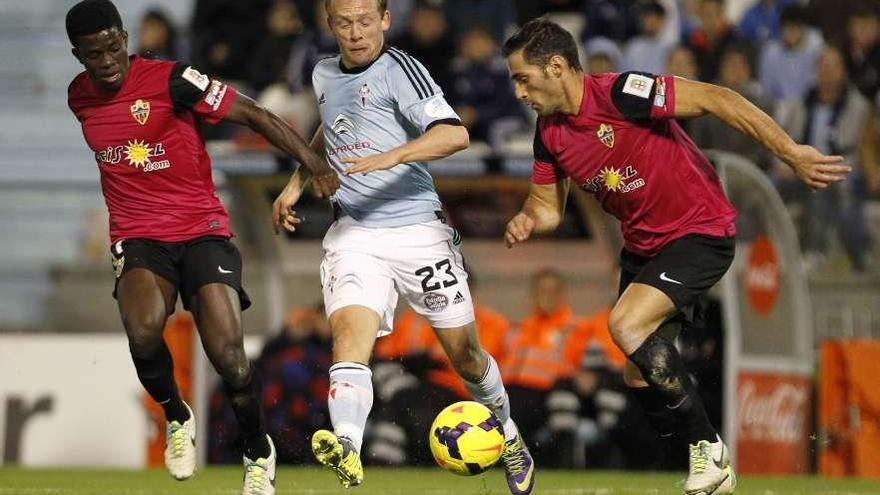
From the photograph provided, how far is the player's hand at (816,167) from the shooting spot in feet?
26.4

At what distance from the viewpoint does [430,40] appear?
16.7 meters

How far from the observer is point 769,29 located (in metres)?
17.0

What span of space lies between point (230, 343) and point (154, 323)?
1.36ft

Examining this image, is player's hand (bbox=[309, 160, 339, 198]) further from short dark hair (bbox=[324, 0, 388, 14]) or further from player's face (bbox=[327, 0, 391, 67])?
short dark hair (bbox=[324, 0, 388, 14])

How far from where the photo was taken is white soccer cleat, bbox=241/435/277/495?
8742 millimetres

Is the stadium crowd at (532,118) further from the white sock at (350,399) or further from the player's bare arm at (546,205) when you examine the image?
the white sock at (350,399)

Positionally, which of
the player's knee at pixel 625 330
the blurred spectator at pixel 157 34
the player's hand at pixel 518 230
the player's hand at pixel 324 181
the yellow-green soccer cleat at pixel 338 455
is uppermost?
the blurred spectator at pixel 157 34

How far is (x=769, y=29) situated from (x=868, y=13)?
109 centimetres

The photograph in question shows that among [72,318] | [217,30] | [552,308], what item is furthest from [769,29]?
[72,318]

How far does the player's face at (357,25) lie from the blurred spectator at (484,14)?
8586mm

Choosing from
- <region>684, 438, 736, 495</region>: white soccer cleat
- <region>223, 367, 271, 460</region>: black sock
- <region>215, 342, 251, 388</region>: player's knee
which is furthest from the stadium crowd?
<region>684, 438, 736, 495</region>: white soccer cleat

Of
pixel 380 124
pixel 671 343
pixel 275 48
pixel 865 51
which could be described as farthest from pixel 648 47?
pixel 380 124

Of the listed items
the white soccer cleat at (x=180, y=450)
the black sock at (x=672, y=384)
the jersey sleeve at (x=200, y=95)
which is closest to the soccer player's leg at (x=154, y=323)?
the white soccer cleat at (x=180, y=450)

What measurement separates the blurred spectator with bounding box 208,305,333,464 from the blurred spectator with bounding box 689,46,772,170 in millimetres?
3876
